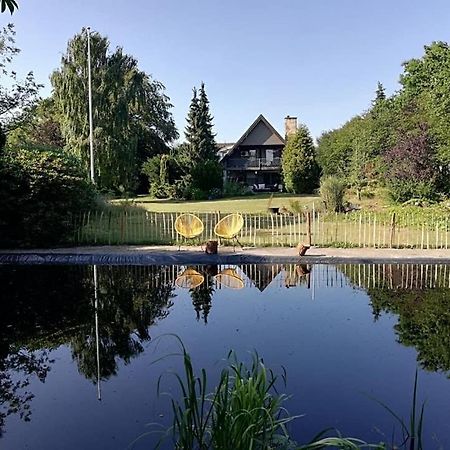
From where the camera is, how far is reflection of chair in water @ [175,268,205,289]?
930 cm

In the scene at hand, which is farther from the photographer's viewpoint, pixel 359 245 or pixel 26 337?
pixel 359 245

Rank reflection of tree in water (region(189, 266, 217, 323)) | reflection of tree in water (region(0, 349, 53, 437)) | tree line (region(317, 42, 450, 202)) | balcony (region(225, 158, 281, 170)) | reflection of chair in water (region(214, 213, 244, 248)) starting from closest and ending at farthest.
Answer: reflection of tree in water (region(0, 349, 53, 437)), reflection of tree in water (region(189, 266, 217, 323)), reflection of chair in water (region(214, 213, 244, 248)), tree line (region(317, 42, 450, 202)), balcony (region(225, 158, 281, 170))

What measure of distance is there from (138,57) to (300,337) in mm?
27013

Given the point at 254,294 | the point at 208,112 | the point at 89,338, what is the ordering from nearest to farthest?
the point at 89,338
the point at 254,294
the point at 208,112

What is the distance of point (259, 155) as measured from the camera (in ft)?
141

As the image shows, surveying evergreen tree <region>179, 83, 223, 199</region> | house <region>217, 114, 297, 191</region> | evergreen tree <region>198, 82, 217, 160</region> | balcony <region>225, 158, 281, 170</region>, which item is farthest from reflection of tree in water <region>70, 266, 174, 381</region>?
house <region>217, 114, 297, 191</region>

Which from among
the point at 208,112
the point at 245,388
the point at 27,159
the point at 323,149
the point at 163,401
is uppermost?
the point at 208,112

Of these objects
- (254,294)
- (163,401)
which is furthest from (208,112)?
(163,401)

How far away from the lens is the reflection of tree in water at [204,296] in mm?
7586

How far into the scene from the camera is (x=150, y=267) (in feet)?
36.5

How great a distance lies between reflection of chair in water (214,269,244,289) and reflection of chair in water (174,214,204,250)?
2.50 m

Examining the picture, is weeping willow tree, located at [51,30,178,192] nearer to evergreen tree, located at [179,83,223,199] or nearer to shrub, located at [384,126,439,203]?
evergreen tree, located at [179,83,223,199]

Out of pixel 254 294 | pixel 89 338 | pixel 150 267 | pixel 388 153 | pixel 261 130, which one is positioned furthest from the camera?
pixel 261 130

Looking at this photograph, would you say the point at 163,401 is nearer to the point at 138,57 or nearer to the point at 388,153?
the point at 388,153
